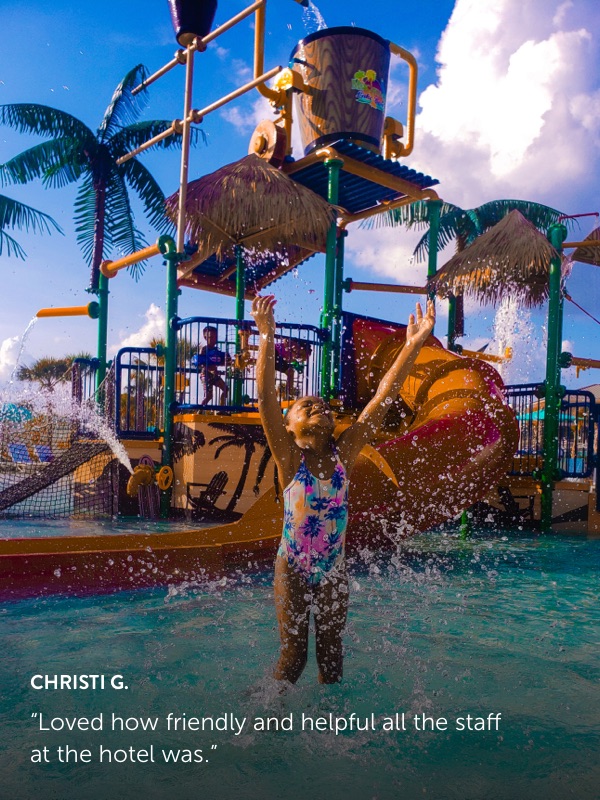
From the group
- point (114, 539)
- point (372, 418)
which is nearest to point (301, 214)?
point (114, 539)

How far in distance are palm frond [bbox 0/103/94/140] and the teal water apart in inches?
793

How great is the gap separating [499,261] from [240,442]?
511 cm

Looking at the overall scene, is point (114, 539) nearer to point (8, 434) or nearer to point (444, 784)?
point (444, 784)

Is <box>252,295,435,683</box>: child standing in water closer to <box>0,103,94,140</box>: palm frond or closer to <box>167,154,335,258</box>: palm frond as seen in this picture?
<box>167,154,335,258</box>: palm frond

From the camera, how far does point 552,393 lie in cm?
1015

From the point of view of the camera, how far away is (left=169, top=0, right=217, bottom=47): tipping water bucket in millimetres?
10742

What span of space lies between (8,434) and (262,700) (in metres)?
10.6

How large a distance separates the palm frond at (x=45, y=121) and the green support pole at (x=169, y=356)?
14.4 meters

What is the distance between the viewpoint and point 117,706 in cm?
326

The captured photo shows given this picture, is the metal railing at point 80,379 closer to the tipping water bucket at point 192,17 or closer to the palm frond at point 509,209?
the tipping water bucket at point 192,17

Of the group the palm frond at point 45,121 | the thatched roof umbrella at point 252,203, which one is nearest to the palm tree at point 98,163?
the palm frond at point 45,121

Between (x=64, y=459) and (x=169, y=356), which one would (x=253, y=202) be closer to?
(x=169, y=356)

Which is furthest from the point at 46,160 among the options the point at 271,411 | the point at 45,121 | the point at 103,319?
the point at 271,411

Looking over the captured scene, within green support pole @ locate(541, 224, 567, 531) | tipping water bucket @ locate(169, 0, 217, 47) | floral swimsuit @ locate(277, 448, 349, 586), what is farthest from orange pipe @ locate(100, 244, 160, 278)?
floral swimsuit @ locate(277, 448, 349, 586)
